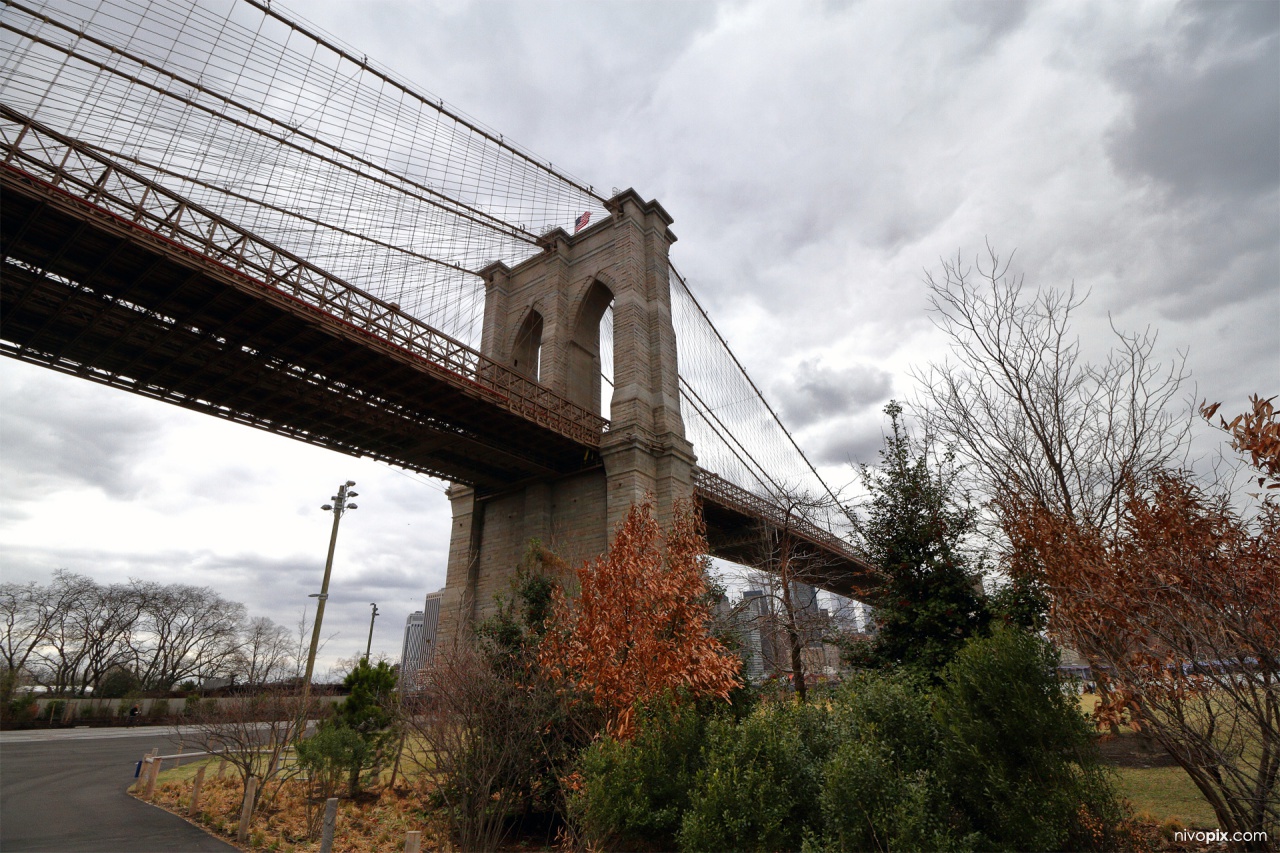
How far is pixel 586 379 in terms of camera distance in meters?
22.1

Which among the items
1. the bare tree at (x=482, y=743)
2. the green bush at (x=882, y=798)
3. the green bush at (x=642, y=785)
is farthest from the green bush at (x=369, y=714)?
the green bush at (x=882, y=798)

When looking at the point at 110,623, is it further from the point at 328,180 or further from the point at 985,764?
the point at 985,764

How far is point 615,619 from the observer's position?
686 centimetres

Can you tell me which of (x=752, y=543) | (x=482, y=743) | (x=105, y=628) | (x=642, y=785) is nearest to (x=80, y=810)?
(x=482, y=743)

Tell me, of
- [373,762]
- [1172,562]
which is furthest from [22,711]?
[1172,562]

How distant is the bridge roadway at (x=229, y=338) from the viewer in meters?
9.20

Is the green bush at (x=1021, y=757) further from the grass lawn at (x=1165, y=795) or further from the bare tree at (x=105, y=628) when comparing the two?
the bare tree at (x=105, y=628)

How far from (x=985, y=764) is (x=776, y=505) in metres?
11.3

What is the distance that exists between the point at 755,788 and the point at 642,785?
3.67ft

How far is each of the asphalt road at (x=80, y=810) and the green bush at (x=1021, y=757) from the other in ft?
30.5

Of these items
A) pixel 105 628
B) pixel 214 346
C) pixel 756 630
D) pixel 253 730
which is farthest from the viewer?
pixel 105 628

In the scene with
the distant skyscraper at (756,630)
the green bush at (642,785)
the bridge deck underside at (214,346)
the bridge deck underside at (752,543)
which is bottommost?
the green bush at (642,785)

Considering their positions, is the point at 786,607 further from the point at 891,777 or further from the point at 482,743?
the point at 891,777

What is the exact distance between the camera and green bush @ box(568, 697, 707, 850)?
5.34m
